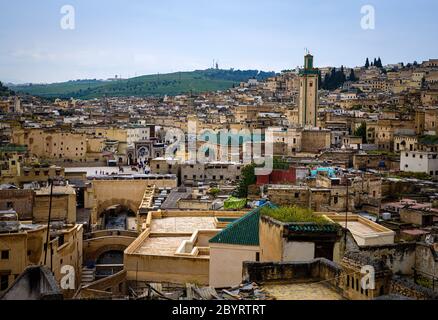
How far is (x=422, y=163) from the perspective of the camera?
26.8 m

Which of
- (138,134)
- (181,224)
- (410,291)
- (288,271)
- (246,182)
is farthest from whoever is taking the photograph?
(138,134)

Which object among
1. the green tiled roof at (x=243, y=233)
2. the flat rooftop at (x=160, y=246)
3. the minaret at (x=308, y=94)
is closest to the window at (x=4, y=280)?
the flat rooftop at (x=160, y=246)

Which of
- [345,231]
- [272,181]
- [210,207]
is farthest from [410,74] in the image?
[345,231]

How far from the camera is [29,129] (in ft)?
122

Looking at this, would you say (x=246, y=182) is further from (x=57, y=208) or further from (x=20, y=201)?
(x=20, y=201)

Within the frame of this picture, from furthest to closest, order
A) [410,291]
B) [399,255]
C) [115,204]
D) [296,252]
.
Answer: [115,204] < [399,255] < [296,252] < [410,291]

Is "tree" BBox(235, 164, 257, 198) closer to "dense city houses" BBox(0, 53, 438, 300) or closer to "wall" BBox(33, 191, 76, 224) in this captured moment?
"dense city houses" BBox(0, 53, 438, 300)

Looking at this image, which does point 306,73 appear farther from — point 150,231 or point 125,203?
point 150,231

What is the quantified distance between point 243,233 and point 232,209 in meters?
7.13

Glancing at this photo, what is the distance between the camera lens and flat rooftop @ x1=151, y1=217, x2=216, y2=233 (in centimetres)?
1462

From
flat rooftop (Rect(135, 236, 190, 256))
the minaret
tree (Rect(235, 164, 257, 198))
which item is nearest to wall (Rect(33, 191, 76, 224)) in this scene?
flat rooftop (Rect(135, 236, 190, 256))

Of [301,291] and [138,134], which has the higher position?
[301,291]

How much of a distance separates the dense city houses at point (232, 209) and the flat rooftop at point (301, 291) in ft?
0.08

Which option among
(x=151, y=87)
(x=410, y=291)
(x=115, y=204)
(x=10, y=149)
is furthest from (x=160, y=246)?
(x=151, y=87)
